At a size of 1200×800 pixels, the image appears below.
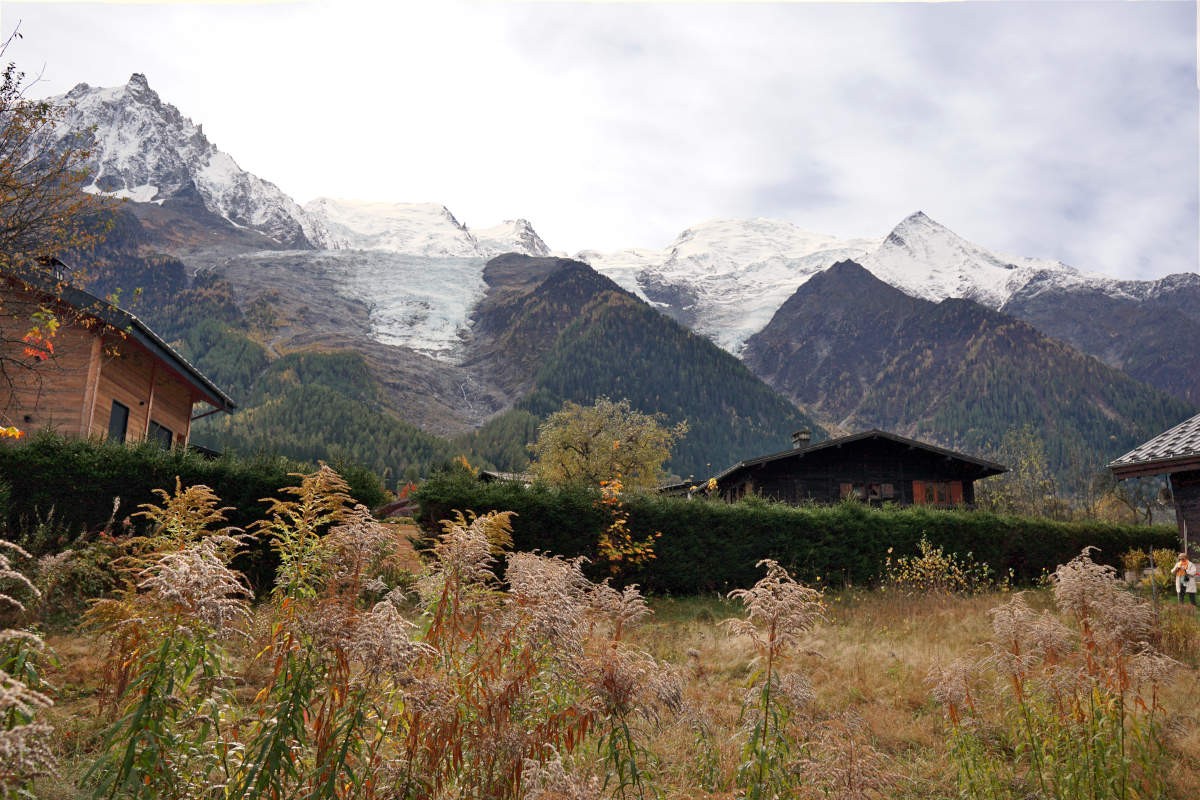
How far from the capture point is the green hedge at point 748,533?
17578 mm

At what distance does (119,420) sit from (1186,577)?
84.8ft

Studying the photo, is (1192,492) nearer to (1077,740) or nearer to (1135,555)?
(1135,555)

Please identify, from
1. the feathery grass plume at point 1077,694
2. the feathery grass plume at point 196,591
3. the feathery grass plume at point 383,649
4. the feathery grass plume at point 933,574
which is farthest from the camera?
the feathery grass plume at point 933,574

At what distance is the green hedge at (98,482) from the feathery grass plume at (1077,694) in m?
10.9

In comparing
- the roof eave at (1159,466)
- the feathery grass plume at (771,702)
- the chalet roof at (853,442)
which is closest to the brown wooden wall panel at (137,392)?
the feathery grass plume at (771,702)

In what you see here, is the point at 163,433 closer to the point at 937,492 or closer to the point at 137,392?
the point at 137,392

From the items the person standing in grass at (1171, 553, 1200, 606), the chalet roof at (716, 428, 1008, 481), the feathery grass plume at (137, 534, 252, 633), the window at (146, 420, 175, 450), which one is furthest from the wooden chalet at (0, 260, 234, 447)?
the person standing in grass at (1171, 553, 1200, 606)

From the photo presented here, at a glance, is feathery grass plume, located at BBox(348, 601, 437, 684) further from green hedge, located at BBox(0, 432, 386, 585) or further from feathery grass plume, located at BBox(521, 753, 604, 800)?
green hedge, located at BBox(0, 432, 386, 585)

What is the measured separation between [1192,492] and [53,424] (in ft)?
84.0

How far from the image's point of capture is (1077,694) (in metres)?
5.81

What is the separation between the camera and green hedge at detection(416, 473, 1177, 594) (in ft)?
57.7

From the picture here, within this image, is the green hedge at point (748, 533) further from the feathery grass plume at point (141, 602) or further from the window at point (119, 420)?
the feathery grass plume at point (141, 602)

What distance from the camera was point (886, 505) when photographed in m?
22.0

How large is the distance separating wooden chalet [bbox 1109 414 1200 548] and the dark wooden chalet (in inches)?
461
